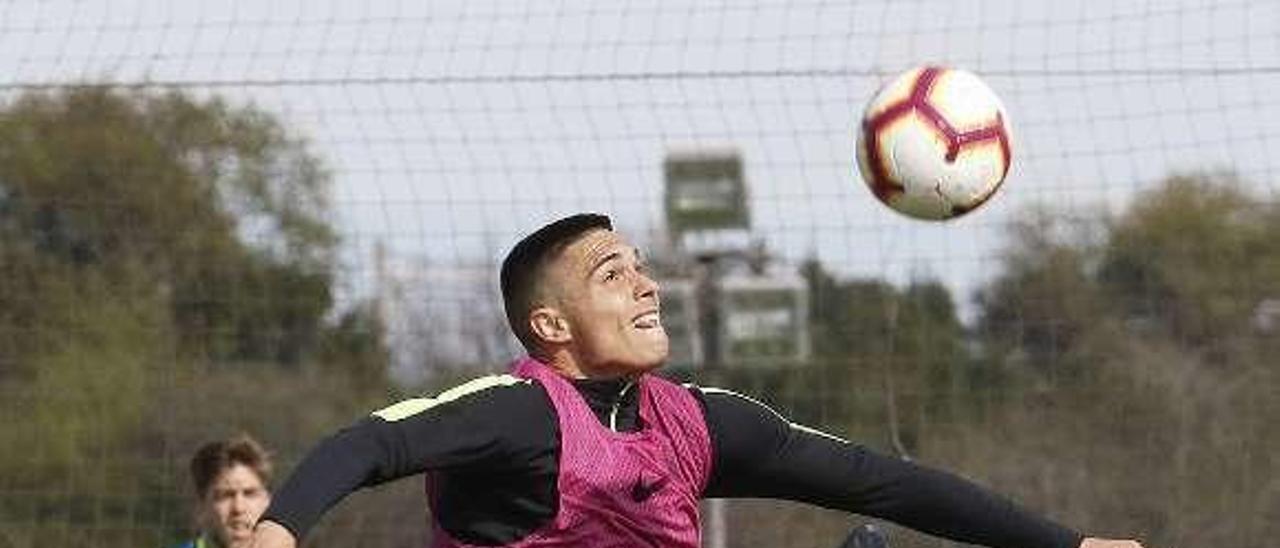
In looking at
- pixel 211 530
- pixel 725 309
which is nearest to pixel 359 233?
pixel 211 530

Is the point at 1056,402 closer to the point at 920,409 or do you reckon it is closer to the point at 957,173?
the point at 920,409

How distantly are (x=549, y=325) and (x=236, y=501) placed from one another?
143 inches

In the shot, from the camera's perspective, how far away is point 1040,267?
1192 centimetres

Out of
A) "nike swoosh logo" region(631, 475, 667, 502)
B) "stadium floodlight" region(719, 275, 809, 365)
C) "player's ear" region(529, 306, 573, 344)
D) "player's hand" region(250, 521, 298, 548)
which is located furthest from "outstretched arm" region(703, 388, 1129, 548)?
"stadium floodlight" region(719, 275, 809, 365)

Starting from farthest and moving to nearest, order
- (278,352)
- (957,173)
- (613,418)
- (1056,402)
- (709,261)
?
(709,261) → (278,352) → (1056,402) → (957,173) → (613,418)

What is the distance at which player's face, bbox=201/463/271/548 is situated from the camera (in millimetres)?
9992

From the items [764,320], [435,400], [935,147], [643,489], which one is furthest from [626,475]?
[764,320]

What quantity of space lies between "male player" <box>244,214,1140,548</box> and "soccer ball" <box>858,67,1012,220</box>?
199 centimetres

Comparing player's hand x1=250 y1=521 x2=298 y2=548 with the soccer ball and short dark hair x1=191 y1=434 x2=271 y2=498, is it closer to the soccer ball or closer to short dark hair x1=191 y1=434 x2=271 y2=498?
the soccer ball

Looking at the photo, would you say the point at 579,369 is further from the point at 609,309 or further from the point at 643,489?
the point at 643,489

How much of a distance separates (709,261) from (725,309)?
746 millimetres

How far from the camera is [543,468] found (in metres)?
6.29

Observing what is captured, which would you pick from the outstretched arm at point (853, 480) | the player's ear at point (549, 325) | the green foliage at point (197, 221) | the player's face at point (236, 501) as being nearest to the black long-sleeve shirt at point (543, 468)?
the outstretched arm at point (853, 480)

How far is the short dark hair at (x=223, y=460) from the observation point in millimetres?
10016
